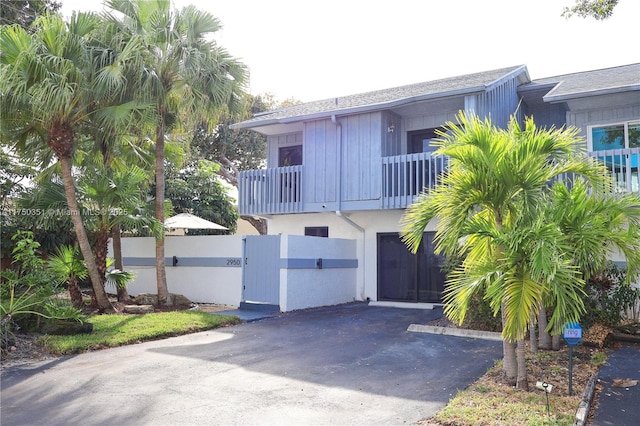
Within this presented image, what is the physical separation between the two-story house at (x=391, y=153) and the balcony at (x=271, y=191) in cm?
3

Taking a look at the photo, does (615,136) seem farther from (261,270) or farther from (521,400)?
(521,400)

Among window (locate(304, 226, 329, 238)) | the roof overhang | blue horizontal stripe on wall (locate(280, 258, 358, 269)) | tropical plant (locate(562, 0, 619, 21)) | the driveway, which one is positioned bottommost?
the driveway

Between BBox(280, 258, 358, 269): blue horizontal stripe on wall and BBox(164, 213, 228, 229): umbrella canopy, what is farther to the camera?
BBox(164, 213, 228, 229): umbrella canopy

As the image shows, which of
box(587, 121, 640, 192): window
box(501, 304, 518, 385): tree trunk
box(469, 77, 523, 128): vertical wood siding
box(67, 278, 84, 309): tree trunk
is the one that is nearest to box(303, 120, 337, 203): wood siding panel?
box(469, 77, 523, 128): vertical wood siding

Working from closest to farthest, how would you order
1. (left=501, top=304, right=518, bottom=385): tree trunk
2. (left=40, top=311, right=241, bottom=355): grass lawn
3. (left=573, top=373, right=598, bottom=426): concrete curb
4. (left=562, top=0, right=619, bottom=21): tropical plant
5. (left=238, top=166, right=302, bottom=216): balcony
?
(left=573, top=373, right=598, bottom=426): concrete curb < (left=501, top=304, right=518, bottom=385): tree trunk < (left=40, top=311, right=241, bottom=355): grass lawn < (left=562, top=0, right=619, bottom=21): tropical plant < (left=238, top=166, right=302, bottom=216): balcony

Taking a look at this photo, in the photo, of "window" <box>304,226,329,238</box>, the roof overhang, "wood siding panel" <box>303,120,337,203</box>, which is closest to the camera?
the roof overhang

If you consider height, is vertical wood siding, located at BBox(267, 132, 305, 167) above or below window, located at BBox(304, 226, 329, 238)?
above

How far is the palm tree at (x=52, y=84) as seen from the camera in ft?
30.3

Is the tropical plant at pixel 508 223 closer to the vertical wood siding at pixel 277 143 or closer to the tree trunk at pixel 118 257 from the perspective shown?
the tree trunk at pixel 118 257

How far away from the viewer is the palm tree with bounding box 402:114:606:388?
5.18 meters

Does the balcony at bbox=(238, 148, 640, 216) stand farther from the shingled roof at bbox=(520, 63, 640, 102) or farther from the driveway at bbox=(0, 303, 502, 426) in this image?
the driveway at bbox=(0, 303, 502, 426)

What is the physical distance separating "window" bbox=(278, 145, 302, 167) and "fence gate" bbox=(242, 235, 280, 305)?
4.62m

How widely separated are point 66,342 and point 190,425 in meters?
4.29

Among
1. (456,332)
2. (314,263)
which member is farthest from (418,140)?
(456,332)
